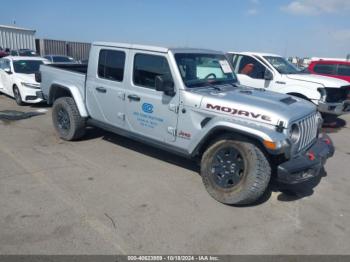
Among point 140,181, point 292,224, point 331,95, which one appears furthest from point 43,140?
point 331,95

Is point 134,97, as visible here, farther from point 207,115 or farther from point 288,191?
point 288,191

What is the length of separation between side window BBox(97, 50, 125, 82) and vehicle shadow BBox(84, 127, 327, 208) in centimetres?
147

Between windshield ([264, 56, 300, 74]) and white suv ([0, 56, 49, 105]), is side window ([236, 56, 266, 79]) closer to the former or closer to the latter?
windshield ([264, 56, 300, 74])

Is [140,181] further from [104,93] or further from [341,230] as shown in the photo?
[341,230]

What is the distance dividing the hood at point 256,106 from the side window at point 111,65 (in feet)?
4.94

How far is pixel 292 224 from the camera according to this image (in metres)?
3.68

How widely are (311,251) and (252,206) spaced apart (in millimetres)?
977

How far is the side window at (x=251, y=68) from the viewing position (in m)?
8.67

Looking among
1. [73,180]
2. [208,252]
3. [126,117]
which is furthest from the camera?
[126,117]

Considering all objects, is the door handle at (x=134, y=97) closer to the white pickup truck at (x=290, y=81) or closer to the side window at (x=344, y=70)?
the white pickup truck at (x=290, y=81)

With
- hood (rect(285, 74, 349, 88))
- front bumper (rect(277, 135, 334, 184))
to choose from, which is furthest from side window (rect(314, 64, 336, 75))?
front bumper (rect(277, 135, 334, 184))

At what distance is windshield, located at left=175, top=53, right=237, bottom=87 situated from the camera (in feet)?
14.7

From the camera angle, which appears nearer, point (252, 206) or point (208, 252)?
point (208, 252)

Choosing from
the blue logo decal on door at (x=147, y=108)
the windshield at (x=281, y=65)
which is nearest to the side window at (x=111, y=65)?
the blue logo decal on door at (x=147, y=108)
